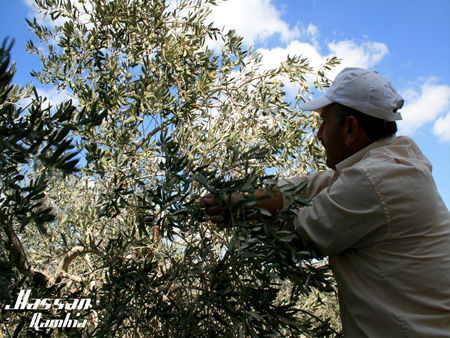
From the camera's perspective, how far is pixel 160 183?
269 cm

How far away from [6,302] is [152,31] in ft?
9.18

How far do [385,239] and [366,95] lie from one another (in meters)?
0.78

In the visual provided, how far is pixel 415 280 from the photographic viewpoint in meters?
1.69

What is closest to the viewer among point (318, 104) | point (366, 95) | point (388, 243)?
point (388, 243)

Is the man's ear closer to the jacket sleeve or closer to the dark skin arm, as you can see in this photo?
the jacket sleeve

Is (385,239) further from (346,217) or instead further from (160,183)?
(160,183)

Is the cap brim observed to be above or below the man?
above

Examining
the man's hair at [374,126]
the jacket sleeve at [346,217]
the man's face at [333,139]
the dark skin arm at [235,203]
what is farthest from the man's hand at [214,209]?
the man's hair at [374,126]

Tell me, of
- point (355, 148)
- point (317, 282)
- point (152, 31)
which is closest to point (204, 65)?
point (152, 31)

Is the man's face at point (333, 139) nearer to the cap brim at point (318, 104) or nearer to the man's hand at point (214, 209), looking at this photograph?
the cap brim at point (318, 104)

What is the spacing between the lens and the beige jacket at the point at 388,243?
168 centimetres

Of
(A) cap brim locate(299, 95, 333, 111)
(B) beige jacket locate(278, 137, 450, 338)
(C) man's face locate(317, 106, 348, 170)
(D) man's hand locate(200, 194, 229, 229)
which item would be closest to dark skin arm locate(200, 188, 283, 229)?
(D) man's hand locate(200, 194, 229, 229)

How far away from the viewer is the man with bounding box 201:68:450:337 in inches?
66.4

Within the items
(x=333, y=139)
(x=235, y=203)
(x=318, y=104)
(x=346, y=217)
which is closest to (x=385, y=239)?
(x=346, y=217)
